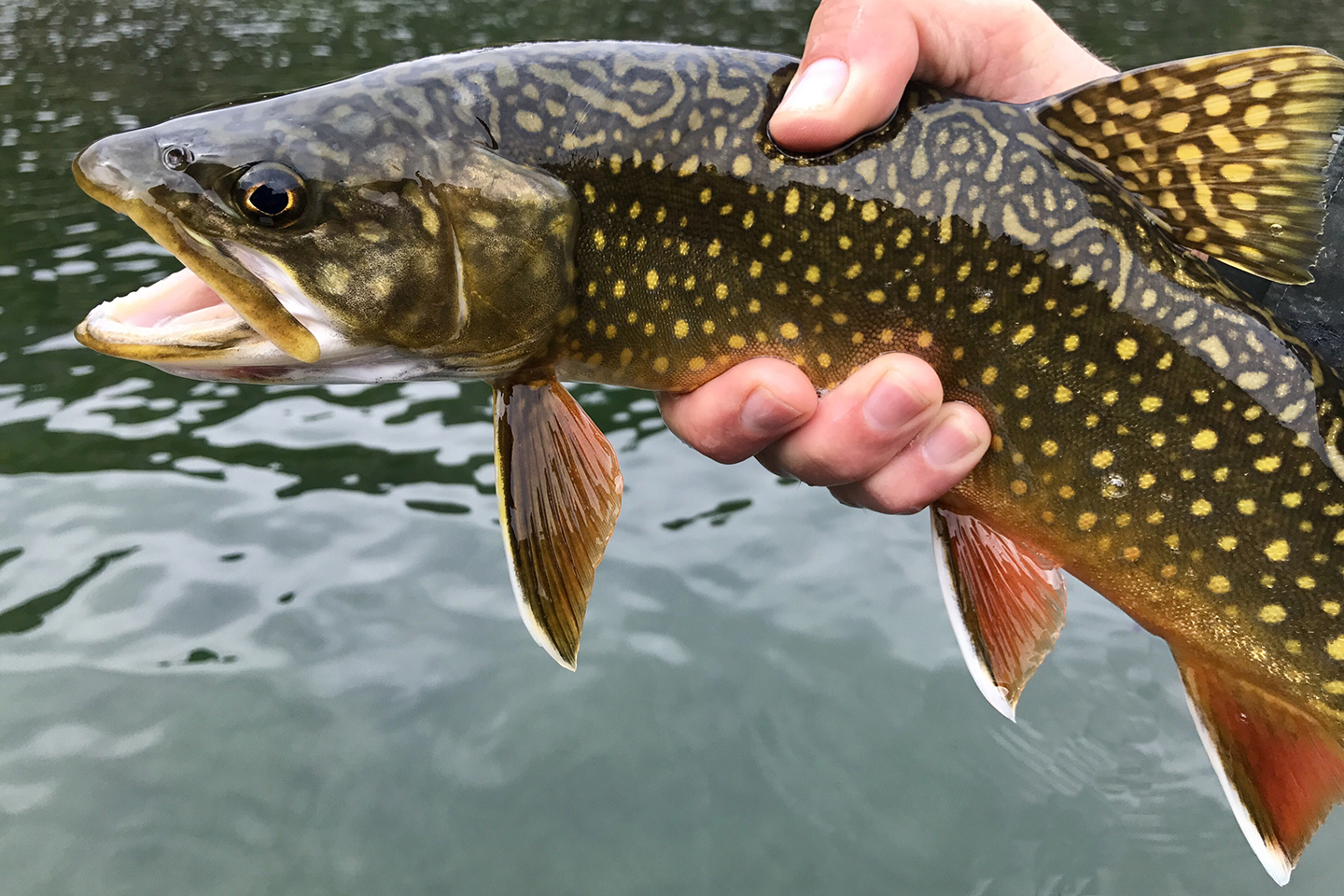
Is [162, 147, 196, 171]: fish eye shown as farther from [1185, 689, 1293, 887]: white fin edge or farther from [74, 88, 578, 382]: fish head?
[1185, 689, 1293, 887]: white fin edge

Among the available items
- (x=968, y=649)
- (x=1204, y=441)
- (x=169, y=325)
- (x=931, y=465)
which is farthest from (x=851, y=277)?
(x=169, y=325)

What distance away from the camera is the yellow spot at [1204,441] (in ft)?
8.72

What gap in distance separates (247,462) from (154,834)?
4.07 meters

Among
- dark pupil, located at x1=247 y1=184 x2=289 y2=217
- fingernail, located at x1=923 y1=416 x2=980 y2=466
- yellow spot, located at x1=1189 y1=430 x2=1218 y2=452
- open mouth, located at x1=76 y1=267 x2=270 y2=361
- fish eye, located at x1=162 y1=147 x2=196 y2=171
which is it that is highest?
fish eye, located at x1=162 y1=147 x2=196 y2=171

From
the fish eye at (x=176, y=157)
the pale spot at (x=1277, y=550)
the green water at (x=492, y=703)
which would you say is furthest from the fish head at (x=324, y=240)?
the green water at (x=492, y=703)

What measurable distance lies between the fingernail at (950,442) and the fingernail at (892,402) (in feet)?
0.28

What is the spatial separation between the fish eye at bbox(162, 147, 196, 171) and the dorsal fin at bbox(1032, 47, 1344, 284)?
212 cm

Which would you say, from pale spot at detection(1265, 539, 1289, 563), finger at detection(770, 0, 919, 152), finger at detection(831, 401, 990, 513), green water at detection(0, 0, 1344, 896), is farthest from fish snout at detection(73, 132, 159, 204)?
green water at detection(0, 0, 1344, 896)

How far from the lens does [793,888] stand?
5.39 m

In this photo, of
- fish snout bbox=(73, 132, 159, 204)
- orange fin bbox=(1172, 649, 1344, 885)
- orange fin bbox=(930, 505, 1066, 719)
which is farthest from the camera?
orange fin bbox=(930, 505, 1066, 719)

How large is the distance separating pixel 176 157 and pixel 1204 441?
269 cm

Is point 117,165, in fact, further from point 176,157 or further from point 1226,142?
point 1226,142

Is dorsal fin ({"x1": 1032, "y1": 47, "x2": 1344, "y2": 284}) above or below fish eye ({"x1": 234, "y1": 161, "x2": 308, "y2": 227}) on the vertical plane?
above

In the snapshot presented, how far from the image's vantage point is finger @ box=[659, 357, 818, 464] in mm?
2855
